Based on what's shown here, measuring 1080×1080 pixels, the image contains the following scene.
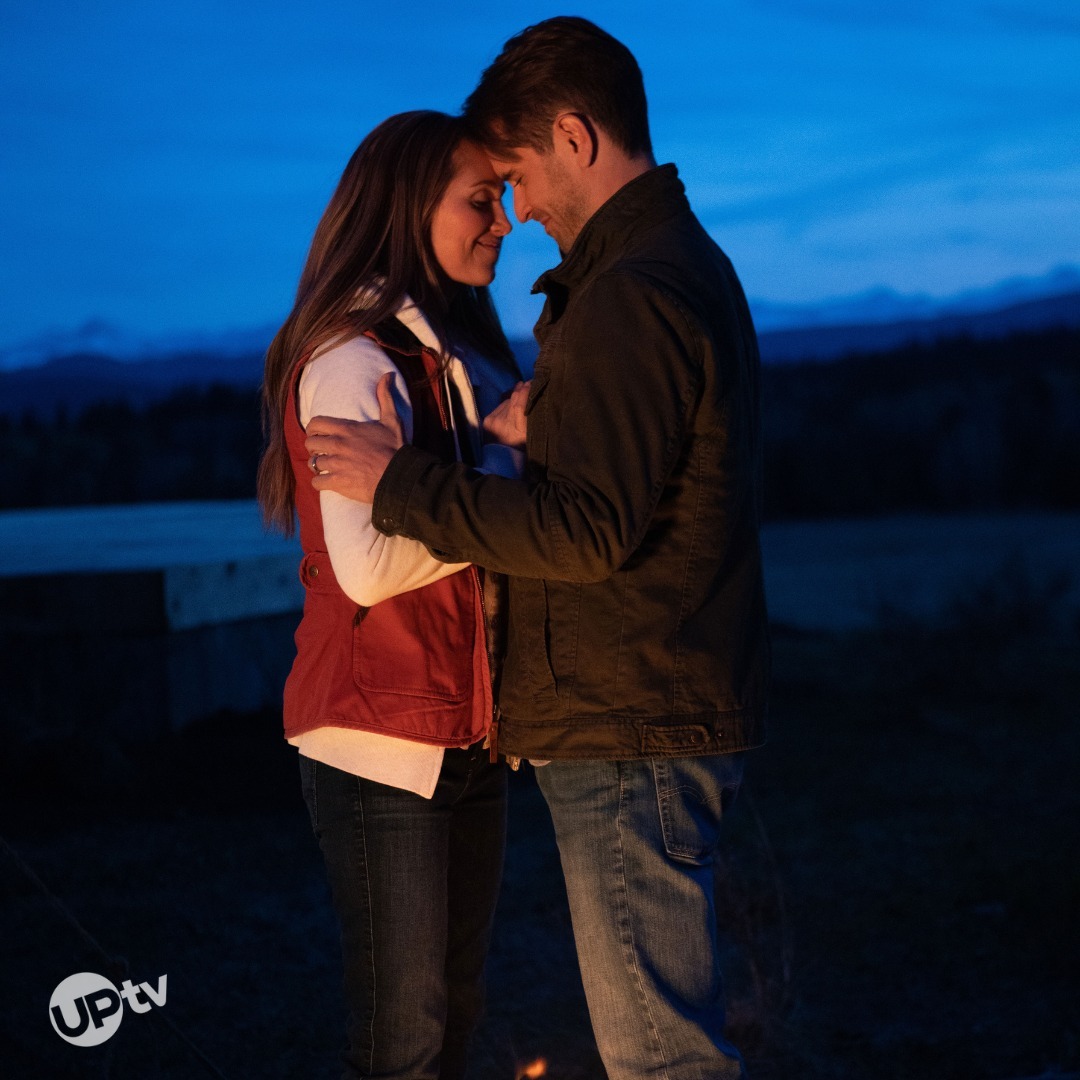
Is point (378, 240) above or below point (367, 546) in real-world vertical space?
above

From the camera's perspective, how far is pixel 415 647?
1.90 meters

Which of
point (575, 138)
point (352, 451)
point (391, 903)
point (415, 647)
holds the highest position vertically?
point (575, 138)

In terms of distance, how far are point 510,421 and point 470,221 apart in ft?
1.11

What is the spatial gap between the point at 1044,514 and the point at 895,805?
1231 cm

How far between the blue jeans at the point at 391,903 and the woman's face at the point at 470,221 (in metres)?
0.76

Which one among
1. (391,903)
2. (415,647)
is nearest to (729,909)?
(391,903)

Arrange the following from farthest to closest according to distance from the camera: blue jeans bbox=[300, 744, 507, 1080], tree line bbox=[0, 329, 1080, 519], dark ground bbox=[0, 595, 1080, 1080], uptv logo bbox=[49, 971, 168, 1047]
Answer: tree line bbox=[0, 329, 1080, 519], dark ground bbox=[0, 595, 1080, 1080], uptv logo bbox=[49, 971, 168, 1047], blue jeans bbox=[300, 744, 507, 1080]

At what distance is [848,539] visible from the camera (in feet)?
51.6

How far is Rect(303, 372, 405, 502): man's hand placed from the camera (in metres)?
1.79

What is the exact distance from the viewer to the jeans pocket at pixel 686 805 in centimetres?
181

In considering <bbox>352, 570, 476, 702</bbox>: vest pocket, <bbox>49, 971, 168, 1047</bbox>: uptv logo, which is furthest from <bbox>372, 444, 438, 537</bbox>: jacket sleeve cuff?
<bbox>49, 971, 168, 1047</bbox>: uptv logo

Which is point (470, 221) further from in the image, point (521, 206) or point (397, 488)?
point (397, 488)

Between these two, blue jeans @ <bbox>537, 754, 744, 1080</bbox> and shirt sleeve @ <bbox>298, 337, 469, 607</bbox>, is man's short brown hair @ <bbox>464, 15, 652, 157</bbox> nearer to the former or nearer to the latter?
shirt sleeve @ <bbox>298, 337, 469, 607</bbox>

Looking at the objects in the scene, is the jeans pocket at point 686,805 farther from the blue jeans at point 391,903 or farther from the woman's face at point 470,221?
the woman's face at point 470,221
